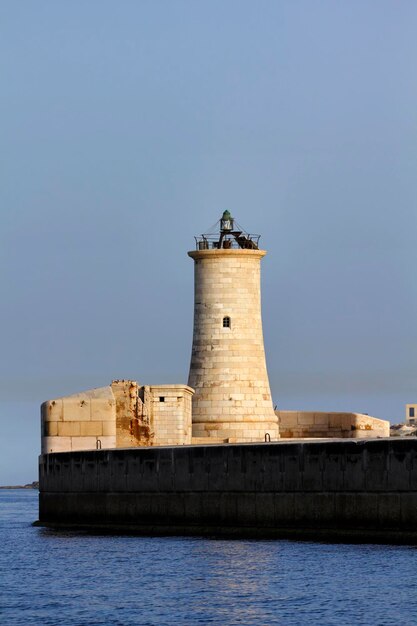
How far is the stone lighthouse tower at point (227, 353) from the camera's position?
52.5 m

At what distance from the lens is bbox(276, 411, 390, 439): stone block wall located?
58000 millimetres

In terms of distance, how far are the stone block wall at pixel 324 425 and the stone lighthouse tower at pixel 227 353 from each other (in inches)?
218

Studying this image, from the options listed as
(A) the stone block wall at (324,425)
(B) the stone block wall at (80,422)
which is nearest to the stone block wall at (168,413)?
(B) the stone block wall at (80,422)

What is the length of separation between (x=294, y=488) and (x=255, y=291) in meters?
21.1

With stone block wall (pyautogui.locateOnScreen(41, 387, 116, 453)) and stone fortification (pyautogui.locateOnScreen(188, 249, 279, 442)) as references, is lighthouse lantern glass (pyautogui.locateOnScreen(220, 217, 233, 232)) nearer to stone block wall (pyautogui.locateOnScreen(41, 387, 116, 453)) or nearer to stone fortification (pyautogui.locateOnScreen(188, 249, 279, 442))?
stone fortification (pyautogui.locateOnScreen(188, 249, 279, 442))

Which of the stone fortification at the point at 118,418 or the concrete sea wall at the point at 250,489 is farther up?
the stone fortification at the point at 118,418

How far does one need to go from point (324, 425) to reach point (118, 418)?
15.9 metres

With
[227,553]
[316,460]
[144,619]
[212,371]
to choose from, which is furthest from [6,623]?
[212,371]

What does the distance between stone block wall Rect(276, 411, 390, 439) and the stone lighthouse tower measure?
5.53m

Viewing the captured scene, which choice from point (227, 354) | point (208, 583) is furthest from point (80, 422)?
point (208, 583)

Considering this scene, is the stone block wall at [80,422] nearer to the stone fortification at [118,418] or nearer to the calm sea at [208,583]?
the stone fortification at [118,418]

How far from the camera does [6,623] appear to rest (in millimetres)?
24188

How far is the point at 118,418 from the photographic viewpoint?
4347cm

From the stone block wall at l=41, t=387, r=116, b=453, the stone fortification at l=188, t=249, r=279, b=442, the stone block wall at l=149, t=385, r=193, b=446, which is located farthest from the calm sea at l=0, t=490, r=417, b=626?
the stone fortification at l=188, t=249, r=279, b=442
